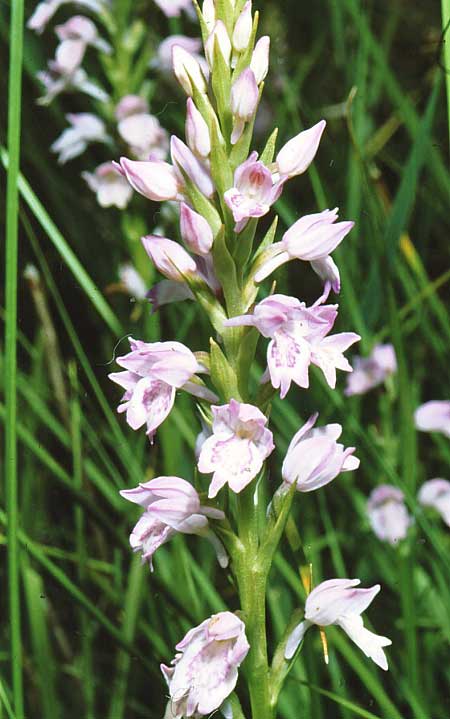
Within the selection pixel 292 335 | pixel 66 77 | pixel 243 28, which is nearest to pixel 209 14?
pixel 243 28

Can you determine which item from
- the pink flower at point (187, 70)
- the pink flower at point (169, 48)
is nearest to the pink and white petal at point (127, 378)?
the pink flower at point (187, 70)

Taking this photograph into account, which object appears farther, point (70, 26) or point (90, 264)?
point (90, 264)

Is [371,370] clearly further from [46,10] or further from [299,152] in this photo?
[46,10]

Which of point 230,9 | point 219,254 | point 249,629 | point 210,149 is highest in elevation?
point 230,9

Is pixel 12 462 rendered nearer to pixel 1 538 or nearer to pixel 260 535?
pixel 260 535

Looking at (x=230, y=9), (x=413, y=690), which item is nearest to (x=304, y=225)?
(x=230, y=9)

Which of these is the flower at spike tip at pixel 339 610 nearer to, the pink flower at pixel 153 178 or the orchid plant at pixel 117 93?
the pink flower at pixel 153 178
